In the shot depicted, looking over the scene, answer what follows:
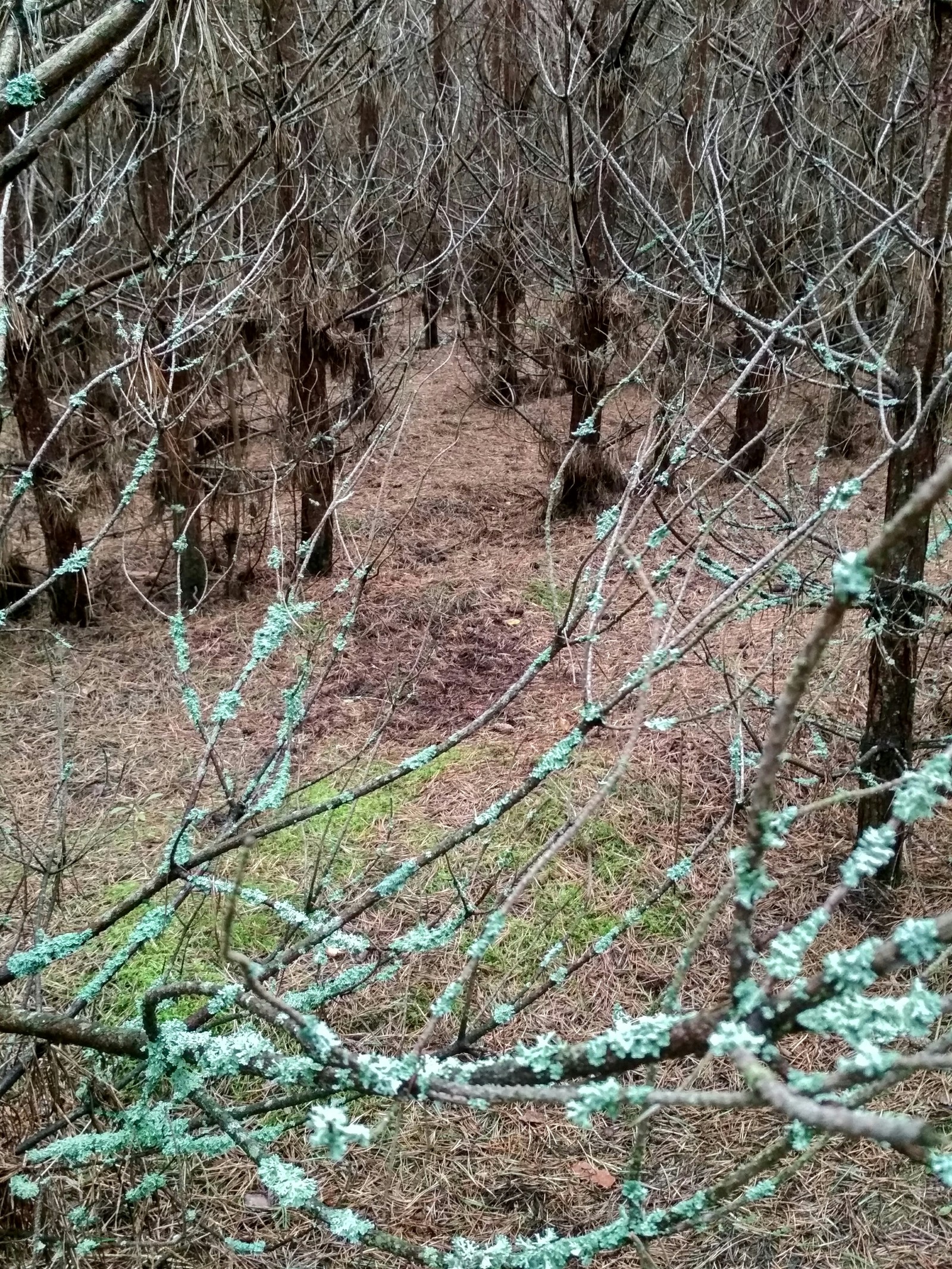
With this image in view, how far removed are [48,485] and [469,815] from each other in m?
3.36

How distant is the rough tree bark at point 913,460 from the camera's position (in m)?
2.39

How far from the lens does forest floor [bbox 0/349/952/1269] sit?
7.52 feet

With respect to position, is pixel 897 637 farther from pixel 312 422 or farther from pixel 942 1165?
pixel 312 422

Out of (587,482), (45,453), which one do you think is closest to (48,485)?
(45,453)

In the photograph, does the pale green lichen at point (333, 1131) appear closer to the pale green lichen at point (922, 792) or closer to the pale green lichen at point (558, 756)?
the pale green lichen at point (922, 792)

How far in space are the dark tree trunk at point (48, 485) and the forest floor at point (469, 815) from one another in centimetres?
19

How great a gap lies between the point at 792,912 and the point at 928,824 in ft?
2.23

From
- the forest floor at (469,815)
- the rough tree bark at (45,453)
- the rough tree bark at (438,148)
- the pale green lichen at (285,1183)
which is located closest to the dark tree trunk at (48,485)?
the rough tree bark at (45,453)

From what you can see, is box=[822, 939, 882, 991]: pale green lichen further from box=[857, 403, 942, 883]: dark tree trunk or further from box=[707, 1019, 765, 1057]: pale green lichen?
box=[857, 403, 942, 883]: dark tree trunk

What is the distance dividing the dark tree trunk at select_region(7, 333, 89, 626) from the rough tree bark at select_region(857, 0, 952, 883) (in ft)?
13.1

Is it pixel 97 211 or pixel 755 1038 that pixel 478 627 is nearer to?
pixel 97 211

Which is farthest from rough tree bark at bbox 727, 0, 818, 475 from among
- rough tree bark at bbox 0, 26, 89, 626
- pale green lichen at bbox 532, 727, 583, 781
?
pale green lichen at bbox 532, 727, 583, 781

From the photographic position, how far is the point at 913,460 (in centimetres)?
261

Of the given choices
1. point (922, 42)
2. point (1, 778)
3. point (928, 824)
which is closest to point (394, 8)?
point (922, 42)
